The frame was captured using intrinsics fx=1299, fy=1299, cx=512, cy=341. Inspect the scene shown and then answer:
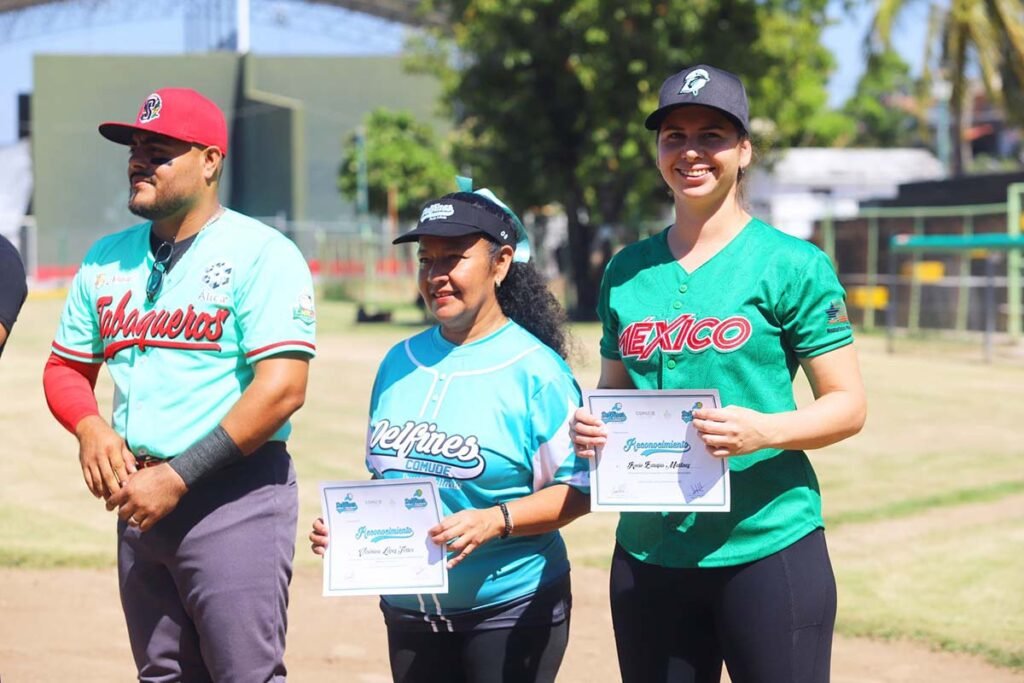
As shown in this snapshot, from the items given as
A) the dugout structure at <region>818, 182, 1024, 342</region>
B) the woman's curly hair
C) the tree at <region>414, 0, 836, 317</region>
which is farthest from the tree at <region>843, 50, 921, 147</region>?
the woman's curly hair

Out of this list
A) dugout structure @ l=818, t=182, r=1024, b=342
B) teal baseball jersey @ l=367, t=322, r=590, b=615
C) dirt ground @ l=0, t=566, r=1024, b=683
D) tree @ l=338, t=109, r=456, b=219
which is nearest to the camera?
teal baseball jersey @ l=367, t=322, r=590, b=615

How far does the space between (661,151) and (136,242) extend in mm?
1550

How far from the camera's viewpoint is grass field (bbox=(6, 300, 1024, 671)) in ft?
22.6

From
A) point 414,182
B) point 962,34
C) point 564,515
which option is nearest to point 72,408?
point 564,515

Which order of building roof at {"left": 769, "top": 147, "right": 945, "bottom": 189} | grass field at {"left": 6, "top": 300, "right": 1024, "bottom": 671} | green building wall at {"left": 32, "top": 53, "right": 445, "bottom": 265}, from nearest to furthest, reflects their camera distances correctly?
1. grass field at {"left": 6, "top": 300, "right": 1024, "bottom": 671}
2. building roof at {"left": 769, "top": 147, "right": 945, "bottom": 189}
3. green building wall at {"left": 32, "top": 53, "right": 445, "bottom": 265}

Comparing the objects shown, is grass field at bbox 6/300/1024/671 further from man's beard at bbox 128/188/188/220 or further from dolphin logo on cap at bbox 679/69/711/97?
man's beard at bbox 128/188/188/220

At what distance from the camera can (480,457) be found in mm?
3230

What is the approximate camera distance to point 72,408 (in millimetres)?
3703

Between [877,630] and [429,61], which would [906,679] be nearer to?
[877,630]

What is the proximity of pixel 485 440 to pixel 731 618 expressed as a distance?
73cm

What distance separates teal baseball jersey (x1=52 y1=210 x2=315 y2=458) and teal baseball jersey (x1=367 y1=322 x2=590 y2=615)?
0.45m

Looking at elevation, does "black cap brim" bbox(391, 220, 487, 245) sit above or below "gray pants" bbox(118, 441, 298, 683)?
above

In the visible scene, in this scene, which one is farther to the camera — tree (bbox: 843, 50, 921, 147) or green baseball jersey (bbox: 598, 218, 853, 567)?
tree (bbox: 843, 50, 921, 147)

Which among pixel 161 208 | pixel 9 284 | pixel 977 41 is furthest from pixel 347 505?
pixel 977 41
